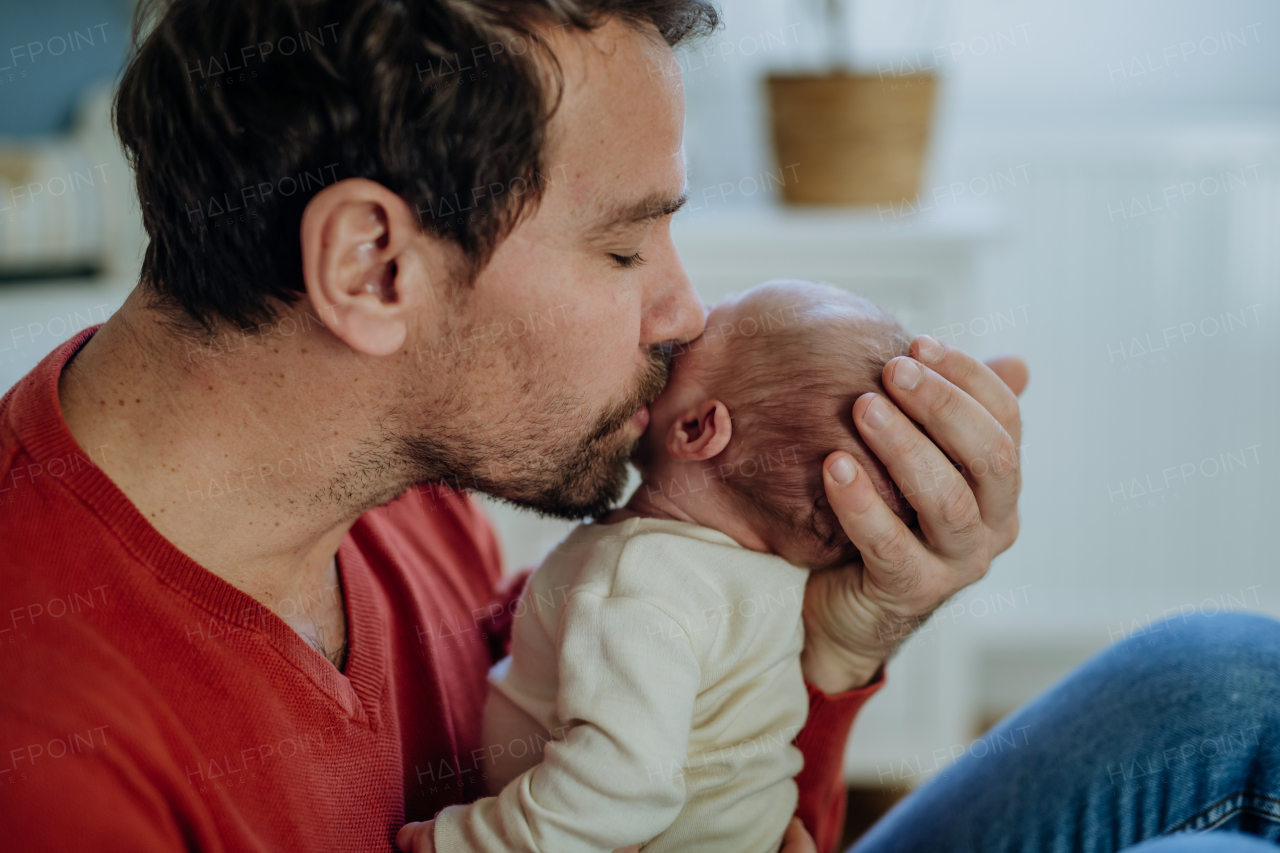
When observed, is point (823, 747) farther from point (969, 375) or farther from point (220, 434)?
point (220, 434)

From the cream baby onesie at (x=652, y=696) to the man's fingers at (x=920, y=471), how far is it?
0.14 metres

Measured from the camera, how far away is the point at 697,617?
34.2 inches

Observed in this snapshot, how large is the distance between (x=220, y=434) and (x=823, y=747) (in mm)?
646

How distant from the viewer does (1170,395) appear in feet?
7.66

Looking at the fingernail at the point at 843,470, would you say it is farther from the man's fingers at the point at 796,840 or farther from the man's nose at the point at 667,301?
the man's fingers at the point at 796,840

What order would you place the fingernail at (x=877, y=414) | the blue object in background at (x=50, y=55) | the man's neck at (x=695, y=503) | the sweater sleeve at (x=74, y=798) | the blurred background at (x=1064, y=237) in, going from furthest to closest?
the blue object in background at (x=50, y=55)
the blurred background at (x=1064, y=237)
the man's neck at (x=695, y=503)
the fingernail at (x=877, y=414)
the sweater sleeve at (x=74, y=798)

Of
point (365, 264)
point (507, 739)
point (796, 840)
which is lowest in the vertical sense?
point (796, 840)

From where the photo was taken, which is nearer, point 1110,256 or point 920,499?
point 920,499

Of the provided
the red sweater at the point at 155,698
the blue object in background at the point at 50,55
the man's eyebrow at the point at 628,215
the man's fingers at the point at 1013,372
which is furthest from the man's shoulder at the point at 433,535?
the blue object in background at the point at 50,55

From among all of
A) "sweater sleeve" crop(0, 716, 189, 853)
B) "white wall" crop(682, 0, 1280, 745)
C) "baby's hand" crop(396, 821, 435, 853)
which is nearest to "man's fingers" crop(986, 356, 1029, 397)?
"baby's hand" crop(396, 821, 435, 853)

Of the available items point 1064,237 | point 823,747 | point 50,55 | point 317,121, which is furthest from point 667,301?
point 50,55

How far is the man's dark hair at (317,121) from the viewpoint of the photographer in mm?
773

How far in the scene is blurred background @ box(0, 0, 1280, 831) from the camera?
206 cm

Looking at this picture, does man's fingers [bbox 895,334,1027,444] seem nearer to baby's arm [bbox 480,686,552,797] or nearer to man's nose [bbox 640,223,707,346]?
man's nose [bbox 640,223,707,346]
